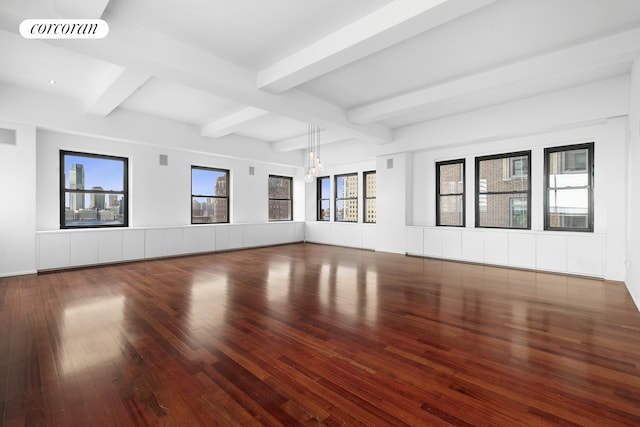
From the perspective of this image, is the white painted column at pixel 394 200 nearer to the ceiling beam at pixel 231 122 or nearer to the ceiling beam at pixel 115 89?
the ceiling beam at pixel 231 122

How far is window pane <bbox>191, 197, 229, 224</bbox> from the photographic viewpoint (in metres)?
8.15

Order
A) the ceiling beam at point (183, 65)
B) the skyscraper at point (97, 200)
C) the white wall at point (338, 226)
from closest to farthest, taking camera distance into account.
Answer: the ceiling beam at point (183, 65) < the skyscraper at point (97, 200) < the white wall at point (338, 226)

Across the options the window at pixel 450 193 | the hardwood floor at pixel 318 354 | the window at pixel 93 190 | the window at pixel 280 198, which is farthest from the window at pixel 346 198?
the window at pixel 93 190

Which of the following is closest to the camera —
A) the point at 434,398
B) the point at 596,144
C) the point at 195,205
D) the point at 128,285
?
the point at 434,398

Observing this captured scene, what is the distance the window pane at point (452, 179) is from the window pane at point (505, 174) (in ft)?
1.41

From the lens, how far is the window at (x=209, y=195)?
8.15m

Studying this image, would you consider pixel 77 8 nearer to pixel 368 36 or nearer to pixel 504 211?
pixel 368 36

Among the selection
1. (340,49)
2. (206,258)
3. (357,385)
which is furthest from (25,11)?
(206,258)

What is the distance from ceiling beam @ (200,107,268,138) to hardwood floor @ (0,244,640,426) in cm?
330

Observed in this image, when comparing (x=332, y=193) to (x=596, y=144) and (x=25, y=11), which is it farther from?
(x=25, y=11)

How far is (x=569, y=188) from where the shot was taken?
550 cm

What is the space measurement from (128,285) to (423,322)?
4.25m

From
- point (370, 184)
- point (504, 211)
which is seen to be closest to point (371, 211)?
point (370, 184)

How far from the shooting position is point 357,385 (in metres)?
2.02
